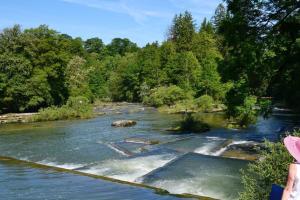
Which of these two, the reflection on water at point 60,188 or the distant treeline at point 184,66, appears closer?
the reflection on water at point 60,188

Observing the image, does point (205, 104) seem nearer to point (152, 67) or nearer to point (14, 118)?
point (14, 118)

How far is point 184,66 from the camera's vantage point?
7950cm

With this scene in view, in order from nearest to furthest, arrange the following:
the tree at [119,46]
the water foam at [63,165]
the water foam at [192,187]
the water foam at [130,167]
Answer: the water foam at [192,187] < the water foam at [130,167] < the water foam at [63,165] < the tree at [119,46]

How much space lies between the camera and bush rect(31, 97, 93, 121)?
171ft

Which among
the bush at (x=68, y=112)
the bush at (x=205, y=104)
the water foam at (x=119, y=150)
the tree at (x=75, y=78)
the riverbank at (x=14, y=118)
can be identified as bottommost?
the water foam at (x=119, y=150)

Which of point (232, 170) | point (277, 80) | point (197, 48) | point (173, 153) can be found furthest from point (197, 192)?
point (197, 48)

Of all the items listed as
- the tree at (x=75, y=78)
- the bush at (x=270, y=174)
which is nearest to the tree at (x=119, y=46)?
the tree at (x=75, y=78)

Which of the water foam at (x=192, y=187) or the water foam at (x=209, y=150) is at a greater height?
the water foam at (x=209, y=150)

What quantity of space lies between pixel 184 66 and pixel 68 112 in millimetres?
31170

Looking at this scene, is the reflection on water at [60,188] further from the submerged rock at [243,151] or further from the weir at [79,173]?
the submerged rock at [243,151]

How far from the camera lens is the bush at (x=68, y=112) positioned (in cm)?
5213

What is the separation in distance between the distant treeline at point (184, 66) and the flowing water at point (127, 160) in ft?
11.7

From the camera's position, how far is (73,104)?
55812mm

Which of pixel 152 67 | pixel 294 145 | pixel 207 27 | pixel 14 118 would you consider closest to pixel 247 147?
pixel 294 145
